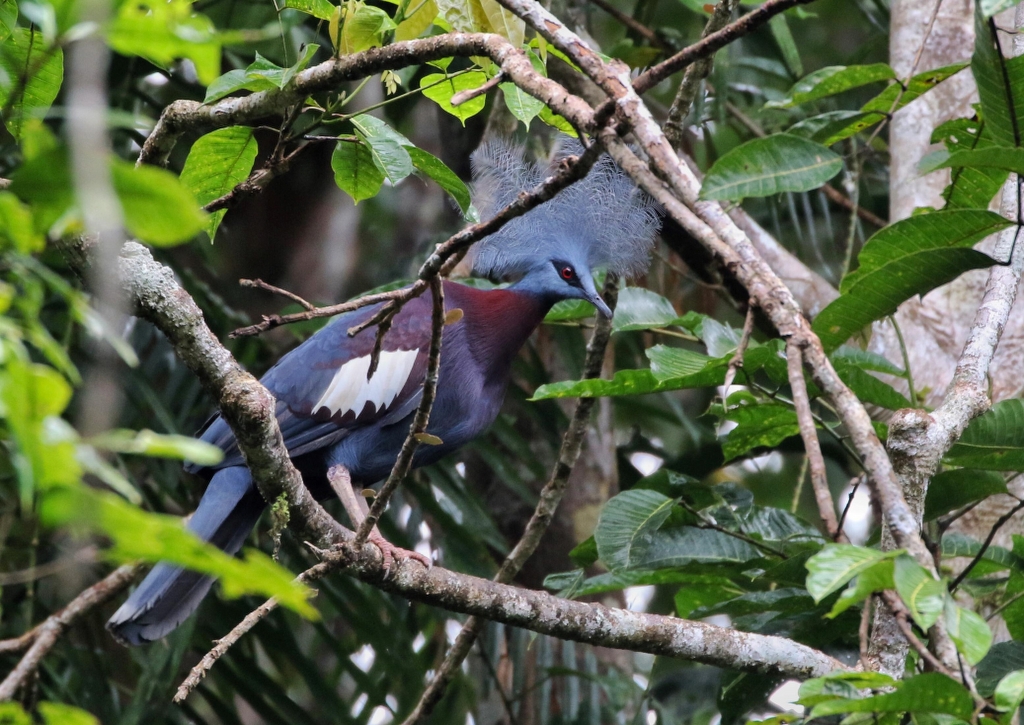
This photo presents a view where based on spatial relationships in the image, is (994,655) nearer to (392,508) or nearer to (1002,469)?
(1002,469)

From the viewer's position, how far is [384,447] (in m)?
2.98

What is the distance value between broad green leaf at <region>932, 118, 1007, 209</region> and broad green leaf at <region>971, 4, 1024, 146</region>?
302 millimetres

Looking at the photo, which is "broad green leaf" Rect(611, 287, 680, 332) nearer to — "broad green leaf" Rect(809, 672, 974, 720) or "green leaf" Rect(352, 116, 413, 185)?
"green leaf" Rect(352, 116, 413, 185)

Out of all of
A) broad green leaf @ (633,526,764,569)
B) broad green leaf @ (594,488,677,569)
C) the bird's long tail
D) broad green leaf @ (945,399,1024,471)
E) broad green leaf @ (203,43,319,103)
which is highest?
broad green leaf @ (203,43,319,103)

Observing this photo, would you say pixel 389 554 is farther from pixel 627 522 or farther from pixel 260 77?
pixel 260 77

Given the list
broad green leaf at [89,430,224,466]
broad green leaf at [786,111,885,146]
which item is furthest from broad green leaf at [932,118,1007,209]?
broad green leaf at [89,430,224,466]

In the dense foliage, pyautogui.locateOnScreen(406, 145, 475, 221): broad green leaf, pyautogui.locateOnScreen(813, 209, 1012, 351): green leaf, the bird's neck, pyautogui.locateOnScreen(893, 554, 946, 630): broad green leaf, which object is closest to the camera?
the dense foliage

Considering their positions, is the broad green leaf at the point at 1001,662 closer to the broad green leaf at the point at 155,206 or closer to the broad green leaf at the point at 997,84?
the broad green leaf at the point at 997,84

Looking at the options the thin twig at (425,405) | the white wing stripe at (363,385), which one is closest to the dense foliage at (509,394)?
the thin twig at (425,405)

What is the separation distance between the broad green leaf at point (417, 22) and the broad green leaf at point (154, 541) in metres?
1.33

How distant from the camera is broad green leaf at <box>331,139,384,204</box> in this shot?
2.08 metres

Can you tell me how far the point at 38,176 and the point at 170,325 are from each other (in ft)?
3.62

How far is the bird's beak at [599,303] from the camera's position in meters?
2.79

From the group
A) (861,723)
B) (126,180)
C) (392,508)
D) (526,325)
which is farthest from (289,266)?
(126,180)
